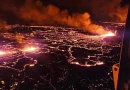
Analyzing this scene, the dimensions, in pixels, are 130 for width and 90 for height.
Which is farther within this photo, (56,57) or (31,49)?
(31,49)

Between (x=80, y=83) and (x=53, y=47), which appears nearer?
(x=80, y=83)

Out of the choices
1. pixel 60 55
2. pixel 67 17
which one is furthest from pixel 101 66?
pixel 67 17

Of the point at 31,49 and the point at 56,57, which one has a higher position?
the point at 31,49

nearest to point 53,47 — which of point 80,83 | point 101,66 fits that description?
point 101,66

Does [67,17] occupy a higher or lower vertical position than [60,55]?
higher

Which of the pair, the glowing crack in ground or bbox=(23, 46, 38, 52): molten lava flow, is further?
bbox=(23, 46, 38, 52): molten lava flow

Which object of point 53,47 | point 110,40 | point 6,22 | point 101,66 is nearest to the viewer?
point 101,66

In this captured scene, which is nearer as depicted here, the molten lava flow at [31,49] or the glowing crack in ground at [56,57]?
the glowing crack in ground at [56,57]

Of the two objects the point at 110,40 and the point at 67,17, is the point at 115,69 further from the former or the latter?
the point at 67,17

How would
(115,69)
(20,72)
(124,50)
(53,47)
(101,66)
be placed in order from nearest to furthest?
(124,50)
(115,69)
(20,72)
(101,66)
(53,47)

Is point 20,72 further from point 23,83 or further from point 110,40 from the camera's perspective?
point 110,40
